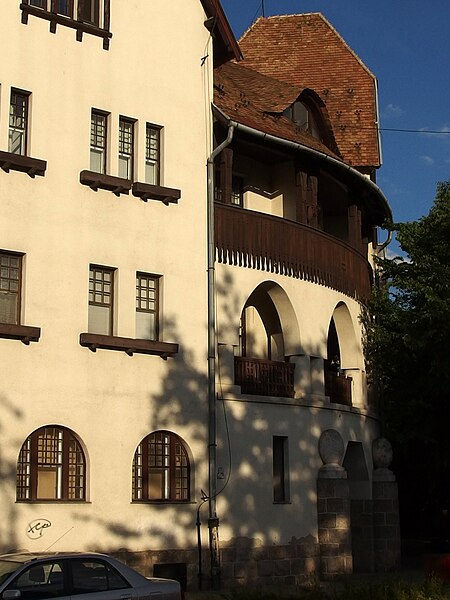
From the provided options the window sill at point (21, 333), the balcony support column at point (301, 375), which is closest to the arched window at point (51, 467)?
the window sill at point (21, 333)

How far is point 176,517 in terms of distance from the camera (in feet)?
74.4

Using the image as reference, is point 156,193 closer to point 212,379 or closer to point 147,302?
point 147,302

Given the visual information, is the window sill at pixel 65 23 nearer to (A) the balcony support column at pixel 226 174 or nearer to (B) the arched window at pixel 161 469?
(A) the balcony support column at pixel 226 174

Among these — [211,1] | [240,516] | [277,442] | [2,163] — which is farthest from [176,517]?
[211,1]

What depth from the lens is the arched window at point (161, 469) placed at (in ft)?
73.5

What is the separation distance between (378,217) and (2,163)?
614 inches

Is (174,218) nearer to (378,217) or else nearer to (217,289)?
(217,289)

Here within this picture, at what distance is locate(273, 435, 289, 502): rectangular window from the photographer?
998 inches

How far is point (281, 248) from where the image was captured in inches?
1018

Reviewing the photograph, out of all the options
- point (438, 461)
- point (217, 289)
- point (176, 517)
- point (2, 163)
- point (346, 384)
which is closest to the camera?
point (2, 163)

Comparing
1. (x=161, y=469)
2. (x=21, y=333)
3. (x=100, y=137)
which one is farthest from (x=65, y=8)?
(x=161, y=469)

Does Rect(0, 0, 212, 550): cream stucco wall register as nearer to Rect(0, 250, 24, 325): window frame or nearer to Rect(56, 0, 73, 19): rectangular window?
Rect(0, 250, 24, 325): window frame

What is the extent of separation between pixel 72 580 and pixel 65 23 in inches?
500

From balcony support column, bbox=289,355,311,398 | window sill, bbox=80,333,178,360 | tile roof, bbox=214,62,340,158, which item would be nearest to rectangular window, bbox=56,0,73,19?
tile roof, bbox=214,62,340,158
